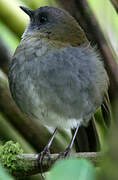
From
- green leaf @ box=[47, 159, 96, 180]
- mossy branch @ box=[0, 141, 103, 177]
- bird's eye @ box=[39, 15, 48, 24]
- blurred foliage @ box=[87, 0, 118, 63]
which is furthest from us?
bird's eye @ box=[39, 15, 48, 24]

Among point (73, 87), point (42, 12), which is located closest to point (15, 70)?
point (73, 87)

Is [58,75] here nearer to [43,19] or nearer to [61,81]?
[61,81]

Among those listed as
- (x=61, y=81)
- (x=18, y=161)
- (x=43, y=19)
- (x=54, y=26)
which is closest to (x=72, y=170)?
(x=18, y=161)

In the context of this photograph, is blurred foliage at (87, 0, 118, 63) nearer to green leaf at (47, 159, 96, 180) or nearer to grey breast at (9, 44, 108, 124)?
grey breast at (9, 44, 108, 124)

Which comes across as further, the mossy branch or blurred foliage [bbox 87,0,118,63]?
blurred foliage [bbox 87,0,118,63]

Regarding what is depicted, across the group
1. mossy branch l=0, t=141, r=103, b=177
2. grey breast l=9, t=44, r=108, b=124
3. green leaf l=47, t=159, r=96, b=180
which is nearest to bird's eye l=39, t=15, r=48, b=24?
grey breast l=9, t=44, r=108, b=124

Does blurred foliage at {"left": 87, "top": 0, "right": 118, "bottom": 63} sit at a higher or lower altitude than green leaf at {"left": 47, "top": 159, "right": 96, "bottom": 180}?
lower

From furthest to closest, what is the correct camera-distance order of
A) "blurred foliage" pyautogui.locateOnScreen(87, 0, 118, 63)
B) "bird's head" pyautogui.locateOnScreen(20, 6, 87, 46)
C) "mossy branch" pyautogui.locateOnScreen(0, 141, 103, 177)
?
"bird's head" pyautogui.locateOnScreen(20, 6, 87, 46)
"blurred foliage" pyautogui.locateOnScreen(87, 0, 118, 63)
"mossy branch" pyautogui.locateOnScreen(0, 141, 103, 177)
